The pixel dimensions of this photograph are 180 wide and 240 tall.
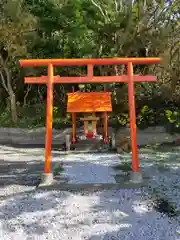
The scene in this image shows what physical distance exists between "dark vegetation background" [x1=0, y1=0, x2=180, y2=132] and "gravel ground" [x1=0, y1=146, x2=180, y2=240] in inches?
191

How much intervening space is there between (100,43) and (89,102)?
2641mm

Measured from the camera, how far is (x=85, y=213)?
397 centimetres

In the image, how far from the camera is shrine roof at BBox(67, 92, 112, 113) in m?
8.38

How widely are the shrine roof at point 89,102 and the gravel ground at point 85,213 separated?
109 inches

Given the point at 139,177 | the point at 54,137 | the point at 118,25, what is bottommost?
the point at 54,137

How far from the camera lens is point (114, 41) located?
10242 millimetres

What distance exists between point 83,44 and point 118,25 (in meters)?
1.10

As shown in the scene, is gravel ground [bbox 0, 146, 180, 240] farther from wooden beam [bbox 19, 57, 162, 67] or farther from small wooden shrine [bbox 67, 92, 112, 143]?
small wooden shrine [bbox 67, 92, 112, 143]

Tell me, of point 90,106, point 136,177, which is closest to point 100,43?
point 90,106

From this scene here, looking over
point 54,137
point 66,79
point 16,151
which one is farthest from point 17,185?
point 54,137

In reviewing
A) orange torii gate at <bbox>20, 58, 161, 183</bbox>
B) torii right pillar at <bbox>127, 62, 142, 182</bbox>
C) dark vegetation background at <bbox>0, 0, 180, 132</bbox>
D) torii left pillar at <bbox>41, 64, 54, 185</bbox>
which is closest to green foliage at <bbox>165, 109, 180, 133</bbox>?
dark vegetation background at <bbox>0, 0, 180, 132</bbox>

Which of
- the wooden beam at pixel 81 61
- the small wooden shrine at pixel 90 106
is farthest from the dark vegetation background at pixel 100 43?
the wooden beam at pixel 81 61

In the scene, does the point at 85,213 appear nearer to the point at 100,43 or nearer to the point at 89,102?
the point at 89,102

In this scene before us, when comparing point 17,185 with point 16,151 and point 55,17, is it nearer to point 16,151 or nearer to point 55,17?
point 16,151
